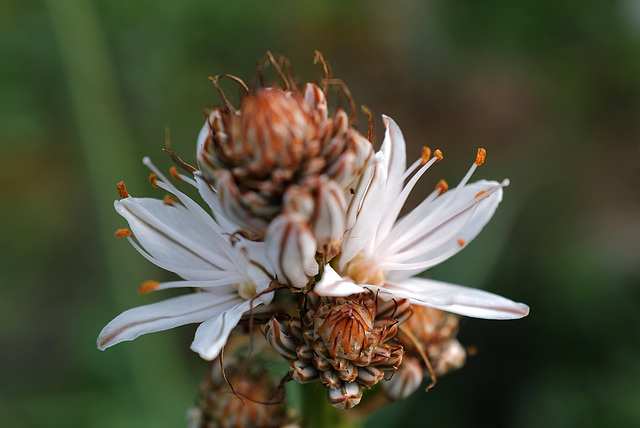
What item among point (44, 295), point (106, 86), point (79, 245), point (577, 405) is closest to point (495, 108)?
point (577, 405)

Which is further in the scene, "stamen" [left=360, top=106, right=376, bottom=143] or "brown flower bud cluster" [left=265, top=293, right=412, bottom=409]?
"stamen" [left=360, top=106, right=376, bottom=143]

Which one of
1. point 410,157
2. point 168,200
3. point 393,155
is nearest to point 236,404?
point 168,200

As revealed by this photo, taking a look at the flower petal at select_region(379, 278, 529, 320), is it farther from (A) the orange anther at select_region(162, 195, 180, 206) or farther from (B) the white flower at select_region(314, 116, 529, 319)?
(A) the orange anther at select_region(162, 195, 180, 206)

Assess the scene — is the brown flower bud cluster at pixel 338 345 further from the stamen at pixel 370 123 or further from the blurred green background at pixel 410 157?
the blurred green background at pixel 410 157

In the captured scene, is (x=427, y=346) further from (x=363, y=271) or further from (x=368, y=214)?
(x=368, y=214)

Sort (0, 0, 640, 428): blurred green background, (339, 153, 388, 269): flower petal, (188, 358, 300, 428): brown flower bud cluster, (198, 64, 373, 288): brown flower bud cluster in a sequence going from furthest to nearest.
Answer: (0, 0, 640, 428): blurred green background < (188, 358, 300, 428): brown flower bud cluster < (339, 153, 388, 269): flower petal < (198, 64, 373, 288): brown flower bud cluster

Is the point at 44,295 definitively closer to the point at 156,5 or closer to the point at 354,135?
the point at 156,5

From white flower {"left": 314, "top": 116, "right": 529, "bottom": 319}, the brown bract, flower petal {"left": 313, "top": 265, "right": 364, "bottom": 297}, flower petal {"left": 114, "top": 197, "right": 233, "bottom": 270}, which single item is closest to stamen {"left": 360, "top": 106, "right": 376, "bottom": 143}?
white flower {"left": 314, "top": 116, "right": 529, "bottom": 319}

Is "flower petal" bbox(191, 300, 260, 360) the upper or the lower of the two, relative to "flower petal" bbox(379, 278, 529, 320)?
upper
